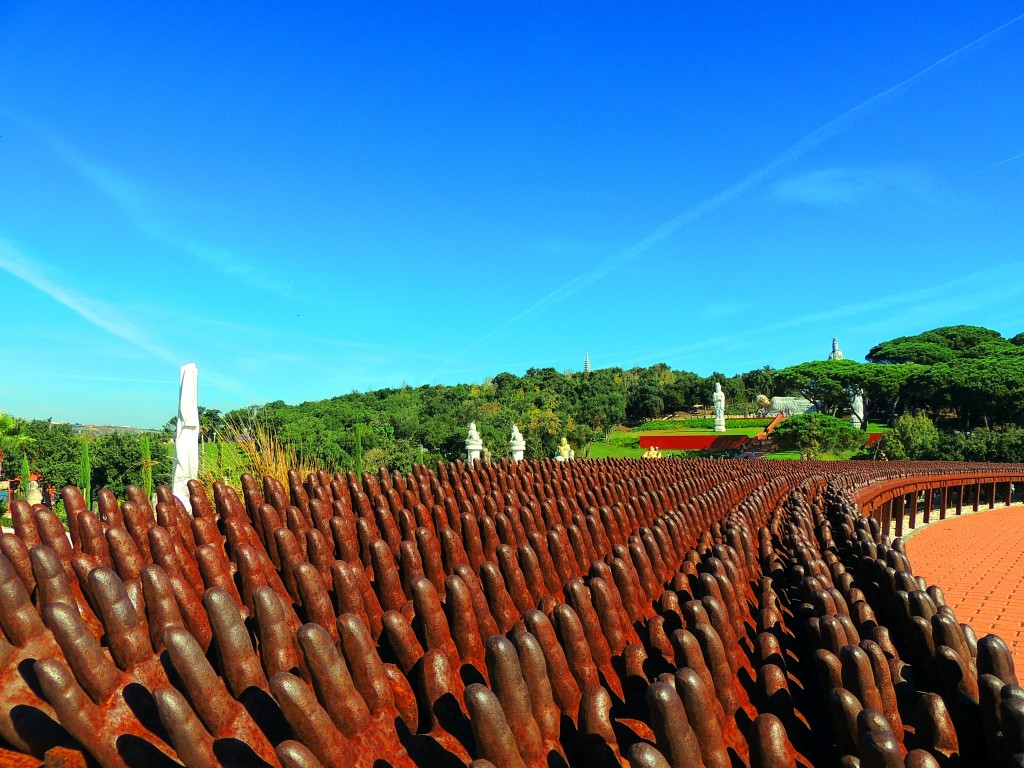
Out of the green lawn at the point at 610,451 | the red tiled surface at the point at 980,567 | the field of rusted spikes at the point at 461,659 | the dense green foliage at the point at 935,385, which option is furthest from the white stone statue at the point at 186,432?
the dense green foliage at the point at 935,385

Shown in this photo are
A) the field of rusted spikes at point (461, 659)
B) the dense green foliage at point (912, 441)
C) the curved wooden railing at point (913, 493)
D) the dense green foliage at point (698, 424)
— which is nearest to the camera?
the field of rusted spikes at point (461, 659)

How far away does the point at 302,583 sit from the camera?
5.98ft

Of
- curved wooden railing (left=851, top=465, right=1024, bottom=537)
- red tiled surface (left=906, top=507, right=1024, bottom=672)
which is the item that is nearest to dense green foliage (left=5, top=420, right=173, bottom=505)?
curved wooden railing (left=851, top=465, right=1024, bottom=537)

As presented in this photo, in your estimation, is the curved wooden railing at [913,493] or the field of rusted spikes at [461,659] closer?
the field of rusted spikes at [461,659]

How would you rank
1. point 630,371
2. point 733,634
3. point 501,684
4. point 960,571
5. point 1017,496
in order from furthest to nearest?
point 630,371, point 1017,496, point 960,571, point 733,634, point 501,684

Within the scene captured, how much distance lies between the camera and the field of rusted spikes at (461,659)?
1261 millimetres

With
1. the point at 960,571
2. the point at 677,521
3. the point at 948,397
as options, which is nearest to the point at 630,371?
the point at 948,397

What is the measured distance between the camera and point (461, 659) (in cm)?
180

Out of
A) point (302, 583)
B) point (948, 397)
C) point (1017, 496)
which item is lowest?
point (1017, 496)

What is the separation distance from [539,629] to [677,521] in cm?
194

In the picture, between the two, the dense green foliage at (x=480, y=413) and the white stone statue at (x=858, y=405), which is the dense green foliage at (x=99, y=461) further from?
the white stone statue at (x=858, y=405)

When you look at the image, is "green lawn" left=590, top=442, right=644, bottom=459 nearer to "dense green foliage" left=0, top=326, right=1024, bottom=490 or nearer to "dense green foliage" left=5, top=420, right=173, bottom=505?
"dense green foliage" left=0, top=326, right=1024, bottom=490

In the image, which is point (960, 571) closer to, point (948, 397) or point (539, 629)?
point (539, 629)

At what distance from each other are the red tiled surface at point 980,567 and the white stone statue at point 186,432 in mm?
7276
